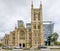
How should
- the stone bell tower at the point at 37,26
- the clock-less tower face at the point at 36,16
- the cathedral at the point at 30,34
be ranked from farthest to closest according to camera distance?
the clock-less tower face at the point at 36,16, the cathedral at the point at 30,34, the stone bell tower at the point at 37,26

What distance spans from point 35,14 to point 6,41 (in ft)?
80.3

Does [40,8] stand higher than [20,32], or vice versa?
[40,8]

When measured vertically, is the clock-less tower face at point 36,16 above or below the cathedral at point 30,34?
above

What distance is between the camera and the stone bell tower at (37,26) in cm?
11194

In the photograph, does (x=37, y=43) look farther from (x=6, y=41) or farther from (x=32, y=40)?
(x=6, y=41)

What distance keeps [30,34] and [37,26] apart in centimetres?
656

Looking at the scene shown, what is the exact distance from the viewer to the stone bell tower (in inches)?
4407

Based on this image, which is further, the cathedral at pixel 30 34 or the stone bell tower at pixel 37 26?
the cathedral at pixel 30 34

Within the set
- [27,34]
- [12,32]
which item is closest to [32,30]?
[27,34]

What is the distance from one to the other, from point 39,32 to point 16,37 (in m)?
14.3

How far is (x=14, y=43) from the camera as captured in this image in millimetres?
115750

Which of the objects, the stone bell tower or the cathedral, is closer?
the stone bell tower

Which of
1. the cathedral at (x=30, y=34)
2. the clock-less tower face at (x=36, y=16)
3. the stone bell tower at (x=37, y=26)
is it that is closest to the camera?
the stone bell tower at (x=37, y=26)

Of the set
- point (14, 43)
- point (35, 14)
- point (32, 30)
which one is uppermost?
point (35, 14)
